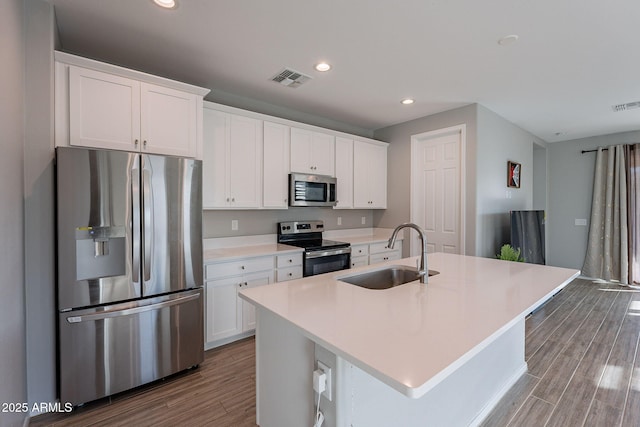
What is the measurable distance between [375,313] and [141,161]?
74.1 inches

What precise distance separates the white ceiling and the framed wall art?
3.30 feet

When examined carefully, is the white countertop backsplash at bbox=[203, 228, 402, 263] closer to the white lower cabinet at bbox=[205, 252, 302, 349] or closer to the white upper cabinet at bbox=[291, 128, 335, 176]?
the white lower cabinet at bbox=[205, 252, 302, 349]

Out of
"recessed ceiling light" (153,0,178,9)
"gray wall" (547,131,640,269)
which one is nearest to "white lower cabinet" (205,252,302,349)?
"recessed ceiling light" (153,0,178,9)

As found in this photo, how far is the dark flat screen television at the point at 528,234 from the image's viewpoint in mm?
3900

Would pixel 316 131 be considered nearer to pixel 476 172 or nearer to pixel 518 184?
pixel 476 172

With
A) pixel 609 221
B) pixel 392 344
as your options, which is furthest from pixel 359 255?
pixel 609 221

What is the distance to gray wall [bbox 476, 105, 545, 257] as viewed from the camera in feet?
12.1

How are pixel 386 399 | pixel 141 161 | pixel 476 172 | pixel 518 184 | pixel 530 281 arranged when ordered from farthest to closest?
1. pixel 518 184
2. pixel 476 172
3. pixel 141 161
4. pixel 530 281
5. pixel 386 399

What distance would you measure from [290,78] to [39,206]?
2.24 m

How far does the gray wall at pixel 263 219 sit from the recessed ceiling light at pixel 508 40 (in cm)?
270

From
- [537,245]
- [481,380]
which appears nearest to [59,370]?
[481,380]

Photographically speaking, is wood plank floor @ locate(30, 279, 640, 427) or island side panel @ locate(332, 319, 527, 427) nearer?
island side panel @ locate(332, 319, 527, 427)

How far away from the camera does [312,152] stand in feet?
12.3

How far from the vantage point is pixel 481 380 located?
73.1 inches
